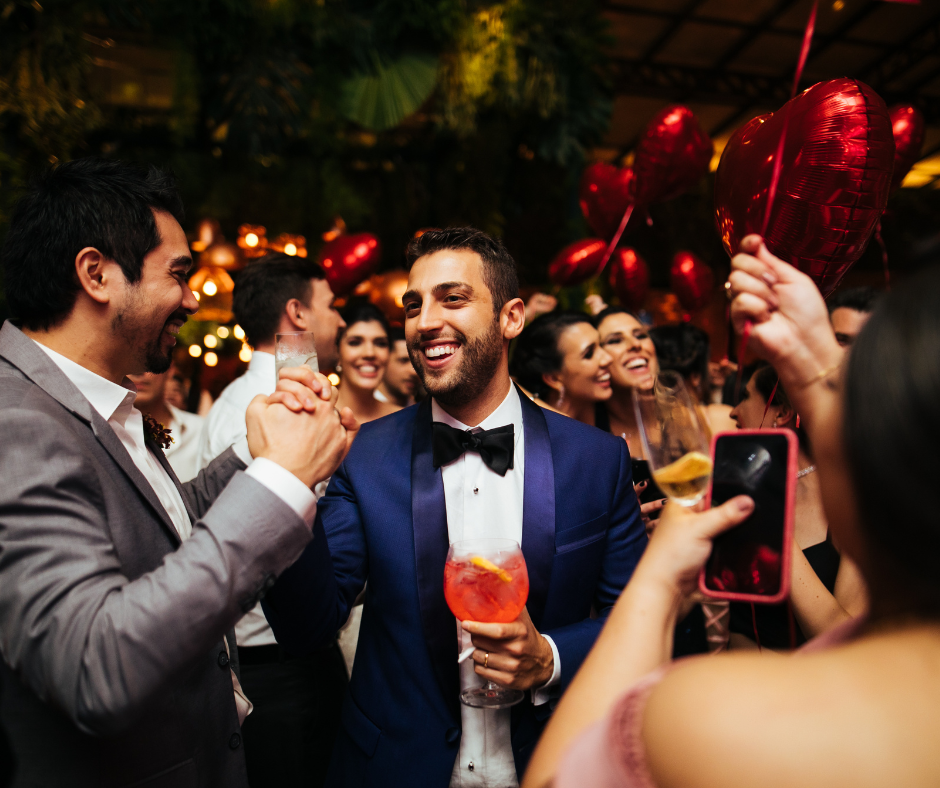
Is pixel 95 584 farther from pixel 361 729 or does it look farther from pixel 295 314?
pixel 295 314

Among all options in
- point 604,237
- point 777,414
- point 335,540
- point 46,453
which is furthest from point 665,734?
point 604,237

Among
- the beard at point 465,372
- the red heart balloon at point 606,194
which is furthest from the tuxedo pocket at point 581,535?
the red heart balloon at point 606,194

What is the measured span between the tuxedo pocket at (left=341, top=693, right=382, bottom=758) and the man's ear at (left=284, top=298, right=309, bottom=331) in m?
1.64

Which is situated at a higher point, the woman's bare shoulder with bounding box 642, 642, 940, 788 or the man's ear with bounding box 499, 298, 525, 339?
the man's ear with bounding box 499, 298, 525, 339

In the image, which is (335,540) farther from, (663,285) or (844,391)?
(663,285)

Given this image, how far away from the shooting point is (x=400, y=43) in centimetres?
510

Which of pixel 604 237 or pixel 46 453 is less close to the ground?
pixel 604 237

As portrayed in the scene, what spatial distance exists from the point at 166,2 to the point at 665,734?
5462 mm

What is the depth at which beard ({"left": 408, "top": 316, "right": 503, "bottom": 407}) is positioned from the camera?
165 centimetres

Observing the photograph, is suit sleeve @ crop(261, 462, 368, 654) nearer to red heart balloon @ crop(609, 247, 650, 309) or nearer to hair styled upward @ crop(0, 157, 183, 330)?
hair styled upward @ crop(0, 157, 183, 330)

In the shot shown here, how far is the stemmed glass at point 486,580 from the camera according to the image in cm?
115

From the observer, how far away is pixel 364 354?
3.47m

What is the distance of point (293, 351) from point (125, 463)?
34 centimetres

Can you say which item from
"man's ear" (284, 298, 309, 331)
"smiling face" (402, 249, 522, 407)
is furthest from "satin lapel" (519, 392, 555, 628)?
"man's ear" (284, 298, 309, 331)
